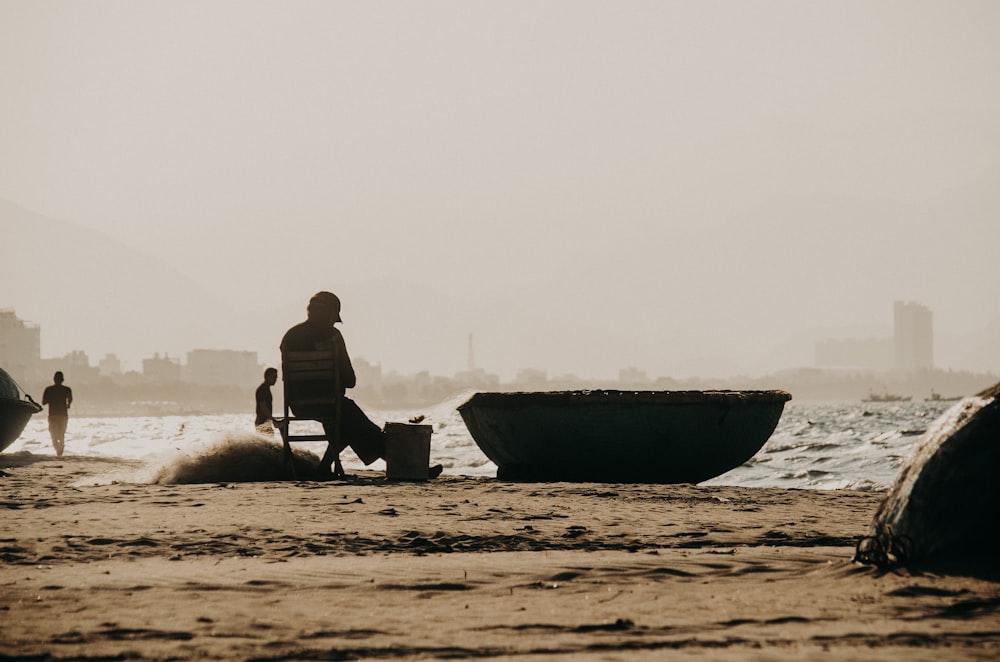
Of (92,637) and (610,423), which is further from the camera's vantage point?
(610,423)

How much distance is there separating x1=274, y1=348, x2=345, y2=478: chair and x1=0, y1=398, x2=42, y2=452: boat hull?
8.82 meters

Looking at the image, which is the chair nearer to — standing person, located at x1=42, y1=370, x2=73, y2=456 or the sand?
the sand

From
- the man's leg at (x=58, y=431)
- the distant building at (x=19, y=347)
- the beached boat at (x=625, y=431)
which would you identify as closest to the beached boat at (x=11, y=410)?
the man's leg at (x=58, y=431)

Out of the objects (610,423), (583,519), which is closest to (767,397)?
(610,423)

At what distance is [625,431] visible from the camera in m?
10.2

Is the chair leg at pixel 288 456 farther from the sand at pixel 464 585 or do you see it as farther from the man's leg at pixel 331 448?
the sand at pixel 464 585

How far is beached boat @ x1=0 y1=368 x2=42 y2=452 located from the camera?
56.2ft

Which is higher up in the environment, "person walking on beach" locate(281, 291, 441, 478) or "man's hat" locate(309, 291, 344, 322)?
"man's hat" locate(309, 291, 344, 322)

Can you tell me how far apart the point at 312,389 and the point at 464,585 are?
5798mm

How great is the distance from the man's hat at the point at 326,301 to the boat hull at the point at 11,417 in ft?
29.7

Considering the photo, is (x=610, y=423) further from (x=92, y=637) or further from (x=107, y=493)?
(x=92, y=637)

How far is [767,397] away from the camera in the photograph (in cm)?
1056

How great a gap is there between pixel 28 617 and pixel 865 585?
11.4 feet

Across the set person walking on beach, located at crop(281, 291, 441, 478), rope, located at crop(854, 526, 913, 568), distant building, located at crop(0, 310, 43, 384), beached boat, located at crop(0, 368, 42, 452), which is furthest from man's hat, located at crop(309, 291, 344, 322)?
distant building, located at crop(0, 310, 43, 384)
